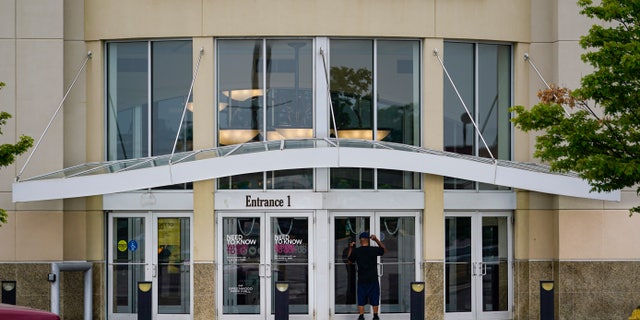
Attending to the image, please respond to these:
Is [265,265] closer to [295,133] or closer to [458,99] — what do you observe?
[295,133]

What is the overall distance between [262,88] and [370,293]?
16.8ft

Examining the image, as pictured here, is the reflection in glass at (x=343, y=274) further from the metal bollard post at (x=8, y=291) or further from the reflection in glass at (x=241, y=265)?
the metal bollard post at (x=8, y=291)

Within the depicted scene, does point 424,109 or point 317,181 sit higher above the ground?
point 424,109

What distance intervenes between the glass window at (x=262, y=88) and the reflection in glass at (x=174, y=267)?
7.39 ft

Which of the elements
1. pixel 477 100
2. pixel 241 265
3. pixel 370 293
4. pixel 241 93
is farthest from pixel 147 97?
pixel 477 100

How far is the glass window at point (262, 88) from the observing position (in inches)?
965

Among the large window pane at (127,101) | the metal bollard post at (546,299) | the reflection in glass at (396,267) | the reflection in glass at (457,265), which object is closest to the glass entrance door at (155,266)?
the large window pane at (127,101)

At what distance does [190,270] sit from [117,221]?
6.67 feet

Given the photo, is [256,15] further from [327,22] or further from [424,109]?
[424,109]

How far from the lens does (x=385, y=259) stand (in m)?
24.5

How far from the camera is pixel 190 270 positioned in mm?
24391

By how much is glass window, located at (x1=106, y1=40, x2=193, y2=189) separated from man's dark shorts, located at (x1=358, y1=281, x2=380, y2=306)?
4700 mm

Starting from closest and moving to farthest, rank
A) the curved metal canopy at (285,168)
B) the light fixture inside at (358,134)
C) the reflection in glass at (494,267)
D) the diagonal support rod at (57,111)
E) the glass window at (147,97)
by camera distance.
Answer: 1. the curved metal canopy at (285,168)
2. the diagonal support rod at (57,111)
3. the light fixture inside at (358,134)
4. the glass window at (147,97)
5. the reflection in glass at (494,267)

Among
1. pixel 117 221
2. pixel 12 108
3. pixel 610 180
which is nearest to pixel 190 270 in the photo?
pixel 117 221
